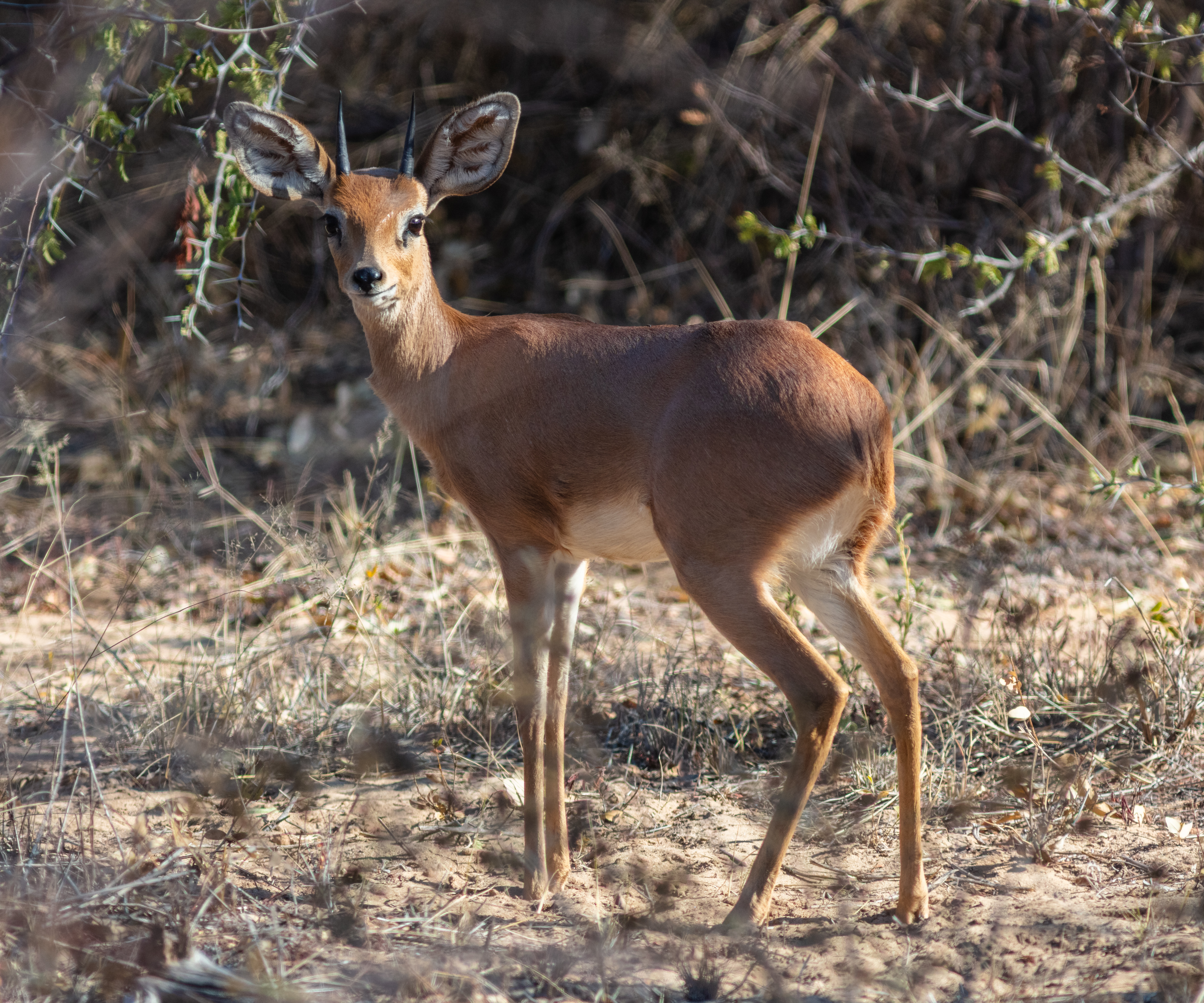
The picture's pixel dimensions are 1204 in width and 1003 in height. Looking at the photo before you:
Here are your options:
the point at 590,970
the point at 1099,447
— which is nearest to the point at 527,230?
the point at 1099,447

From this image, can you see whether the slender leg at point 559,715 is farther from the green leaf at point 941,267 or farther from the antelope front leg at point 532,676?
the green leaf at point 941,267

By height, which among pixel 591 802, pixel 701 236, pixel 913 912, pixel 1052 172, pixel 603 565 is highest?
pixel 1052 172

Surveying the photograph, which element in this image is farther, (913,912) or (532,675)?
(532,675)

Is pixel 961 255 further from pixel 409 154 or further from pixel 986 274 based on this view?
pixel 409 154

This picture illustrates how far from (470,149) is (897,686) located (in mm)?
2556

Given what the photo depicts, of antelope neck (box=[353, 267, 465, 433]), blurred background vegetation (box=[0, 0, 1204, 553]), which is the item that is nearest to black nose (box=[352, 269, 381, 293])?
antelope neck (box=[353, 267, 465, 433])

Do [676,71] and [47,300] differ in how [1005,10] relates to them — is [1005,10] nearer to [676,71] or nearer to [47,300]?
[676,71]

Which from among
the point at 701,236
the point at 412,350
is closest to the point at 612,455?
the point at 412,350

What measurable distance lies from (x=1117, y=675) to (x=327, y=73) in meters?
Answer: 7.60

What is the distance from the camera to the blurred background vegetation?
768cm

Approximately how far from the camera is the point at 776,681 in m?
3.56

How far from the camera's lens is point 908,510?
289 inches

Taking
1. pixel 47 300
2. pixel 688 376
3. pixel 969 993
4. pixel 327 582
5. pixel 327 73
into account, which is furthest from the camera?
pixel 327 73

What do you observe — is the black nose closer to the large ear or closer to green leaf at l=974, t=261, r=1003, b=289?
the large ear
